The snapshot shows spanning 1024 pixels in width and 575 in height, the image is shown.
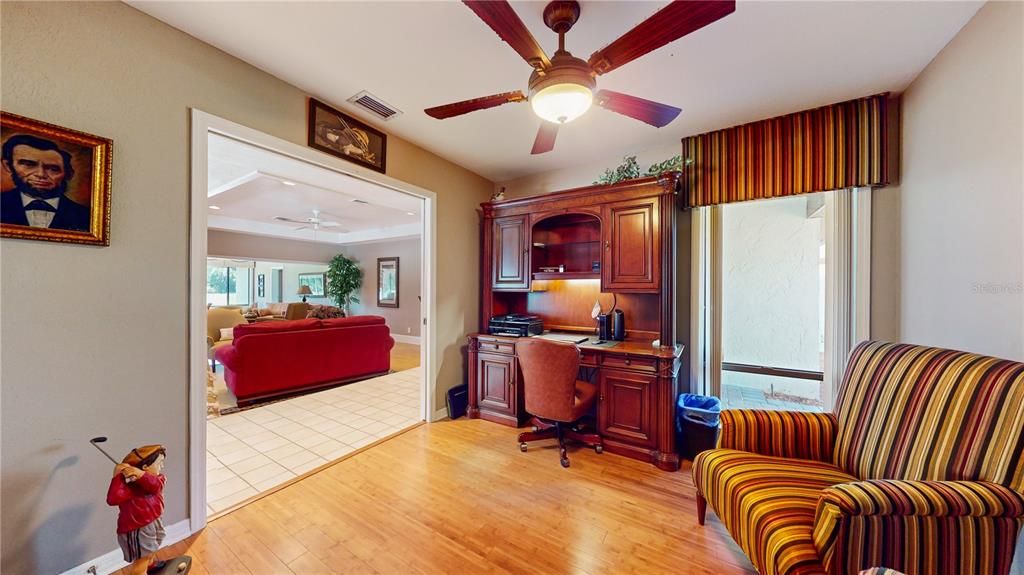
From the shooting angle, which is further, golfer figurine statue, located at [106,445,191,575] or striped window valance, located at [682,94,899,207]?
striped window valance, located at [682,94,899,207]

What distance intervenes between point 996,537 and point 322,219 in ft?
25.7

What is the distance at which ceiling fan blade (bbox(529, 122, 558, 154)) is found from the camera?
1.88m

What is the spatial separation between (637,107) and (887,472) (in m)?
1.85

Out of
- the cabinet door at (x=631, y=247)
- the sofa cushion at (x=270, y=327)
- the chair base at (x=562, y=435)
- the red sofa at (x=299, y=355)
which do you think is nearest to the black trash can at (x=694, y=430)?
the chair base at (x=562, y=435)

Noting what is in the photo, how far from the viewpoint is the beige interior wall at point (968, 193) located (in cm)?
142

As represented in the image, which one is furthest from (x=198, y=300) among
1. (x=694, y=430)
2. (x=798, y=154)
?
(x=798, y=154)

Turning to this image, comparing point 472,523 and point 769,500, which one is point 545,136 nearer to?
point 769,500

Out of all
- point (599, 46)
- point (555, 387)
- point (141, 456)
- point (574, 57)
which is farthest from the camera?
point (555, 387)

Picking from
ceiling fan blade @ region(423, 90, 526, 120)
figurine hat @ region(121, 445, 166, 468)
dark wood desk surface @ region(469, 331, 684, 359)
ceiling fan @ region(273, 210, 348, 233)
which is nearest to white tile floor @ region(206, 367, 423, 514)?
figurine hat @ region(121, 445, 166, 468)

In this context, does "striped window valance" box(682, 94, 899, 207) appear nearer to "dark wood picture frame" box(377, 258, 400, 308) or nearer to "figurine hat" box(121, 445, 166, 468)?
"figurine hat" box(121, 445, 166, 468)

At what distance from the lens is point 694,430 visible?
2.47 m

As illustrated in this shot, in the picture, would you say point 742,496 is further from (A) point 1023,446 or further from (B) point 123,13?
(B) point 123,13

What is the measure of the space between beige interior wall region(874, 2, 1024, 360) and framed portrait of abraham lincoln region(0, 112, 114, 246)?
3862 millimetres

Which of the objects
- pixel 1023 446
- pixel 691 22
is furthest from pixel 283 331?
pixel 1023 446
